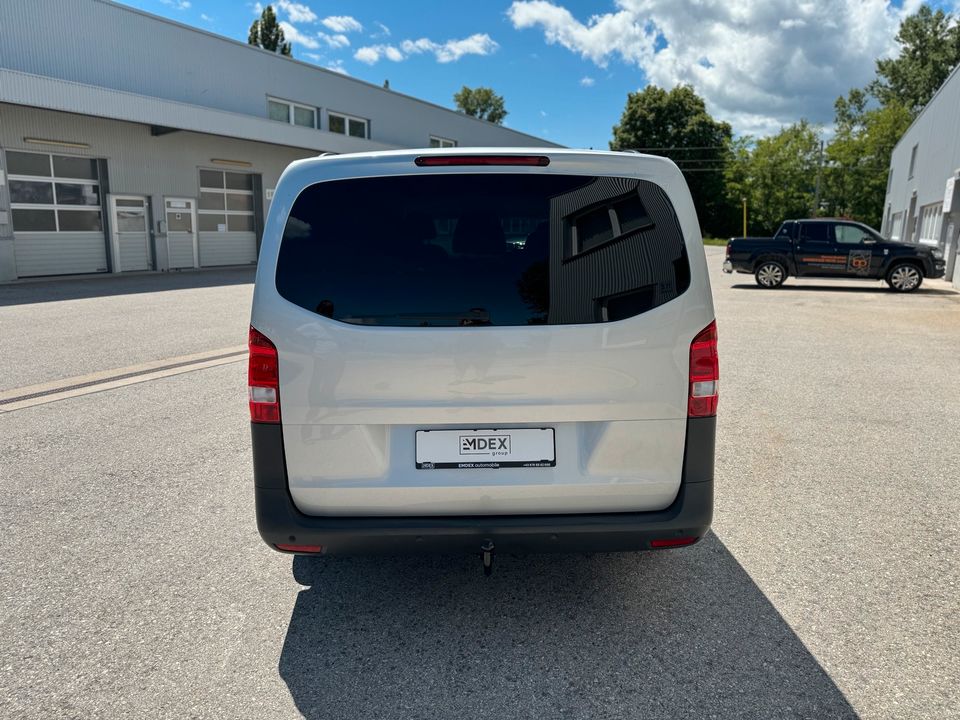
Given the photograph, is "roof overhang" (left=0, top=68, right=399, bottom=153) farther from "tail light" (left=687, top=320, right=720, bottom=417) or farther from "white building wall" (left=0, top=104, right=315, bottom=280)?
"tail light" (left=687, top=320, right=720, bottom=417)

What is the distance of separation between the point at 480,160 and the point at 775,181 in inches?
3063

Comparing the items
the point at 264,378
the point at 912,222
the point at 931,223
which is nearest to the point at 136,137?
the point at 264,378

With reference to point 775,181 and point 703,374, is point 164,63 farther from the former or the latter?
point 775,181

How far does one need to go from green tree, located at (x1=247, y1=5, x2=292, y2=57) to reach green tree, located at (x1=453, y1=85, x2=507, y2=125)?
99.3ft

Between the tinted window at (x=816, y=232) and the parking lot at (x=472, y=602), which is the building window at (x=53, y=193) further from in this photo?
the tinted window at (x=816, y=232)

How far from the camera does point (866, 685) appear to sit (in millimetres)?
2611

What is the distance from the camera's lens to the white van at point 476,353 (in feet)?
8.95

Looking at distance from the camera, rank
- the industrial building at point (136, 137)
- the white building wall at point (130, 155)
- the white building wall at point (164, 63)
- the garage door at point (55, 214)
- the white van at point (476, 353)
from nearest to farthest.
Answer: the white van at point (476, 353), the white building wall at point (130, 155), the industrial building at point (136, 137), the garage door at point (55, 214), the white building wall at point (164, 63)

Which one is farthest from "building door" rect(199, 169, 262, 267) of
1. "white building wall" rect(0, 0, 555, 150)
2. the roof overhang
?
"white building wall" rect(0, 0, 555, 150)

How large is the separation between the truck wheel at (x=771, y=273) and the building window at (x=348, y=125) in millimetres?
18500

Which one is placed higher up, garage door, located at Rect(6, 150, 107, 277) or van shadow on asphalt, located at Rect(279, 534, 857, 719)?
garage door, located at Rect(6, 150, 107, 277)

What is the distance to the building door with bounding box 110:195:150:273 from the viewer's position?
21672 mm

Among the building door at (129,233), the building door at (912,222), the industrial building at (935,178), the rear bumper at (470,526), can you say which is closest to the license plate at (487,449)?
the rear bumper at (470,526)

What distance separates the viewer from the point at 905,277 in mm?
18938
